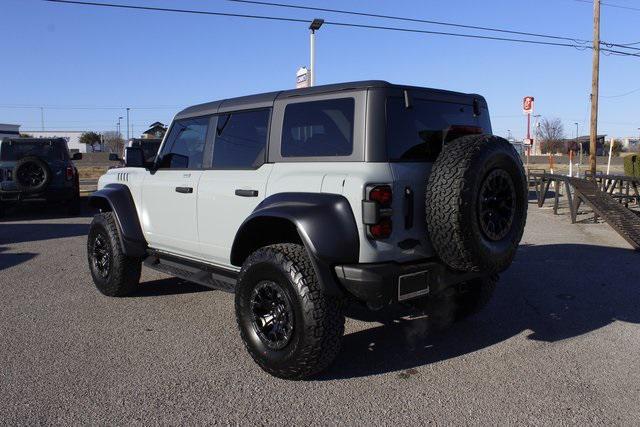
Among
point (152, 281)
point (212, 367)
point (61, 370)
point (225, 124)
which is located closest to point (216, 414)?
point (212, 367)

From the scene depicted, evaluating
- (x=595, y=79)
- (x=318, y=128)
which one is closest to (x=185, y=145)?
(x=318, y=128)

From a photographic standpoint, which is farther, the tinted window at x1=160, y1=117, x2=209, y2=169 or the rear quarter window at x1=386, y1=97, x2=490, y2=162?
the tinted window at x1=160, y1=117, x2=209, y2=169

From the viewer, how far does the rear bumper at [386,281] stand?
3.53 metres

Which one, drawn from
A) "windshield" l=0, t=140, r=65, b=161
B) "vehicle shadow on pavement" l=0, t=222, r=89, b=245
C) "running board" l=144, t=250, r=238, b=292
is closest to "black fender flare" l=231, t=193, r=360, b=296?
"running board" l=144, t=250, r=238, b=292

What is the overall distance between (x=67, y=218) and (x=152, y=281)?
25.1 feet

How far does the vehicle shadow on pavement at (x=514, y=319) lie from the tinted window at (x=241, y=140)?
5.59ft

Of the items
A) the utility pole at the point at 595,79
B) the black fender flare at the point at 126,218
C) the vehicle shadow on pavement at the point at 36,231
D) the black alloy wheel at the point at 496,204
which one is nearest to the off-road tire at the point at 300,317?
the black alloy wheel at the point at 496,204

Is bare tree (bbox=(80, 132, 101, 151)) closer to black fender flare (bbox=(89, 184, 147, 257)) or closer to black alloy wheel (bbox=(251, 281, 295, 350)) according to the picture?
black fender flare (bbox=(89, 184, 147, 257))

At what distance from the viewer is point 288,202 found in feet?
12.7

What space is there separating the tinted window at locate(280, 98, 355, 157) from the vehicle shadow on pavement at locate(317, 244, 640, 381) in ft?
5.14

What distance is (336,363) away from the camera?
13.8ft

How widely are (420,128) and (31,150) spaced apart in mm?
11981

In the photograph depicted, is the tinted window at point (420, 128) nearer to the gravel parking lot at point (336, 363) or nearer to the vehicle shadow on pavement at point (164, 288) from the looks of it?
the gravel parking lot at point (336, 363)

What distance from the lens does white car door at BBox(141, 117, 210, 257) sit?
16.6 feet
